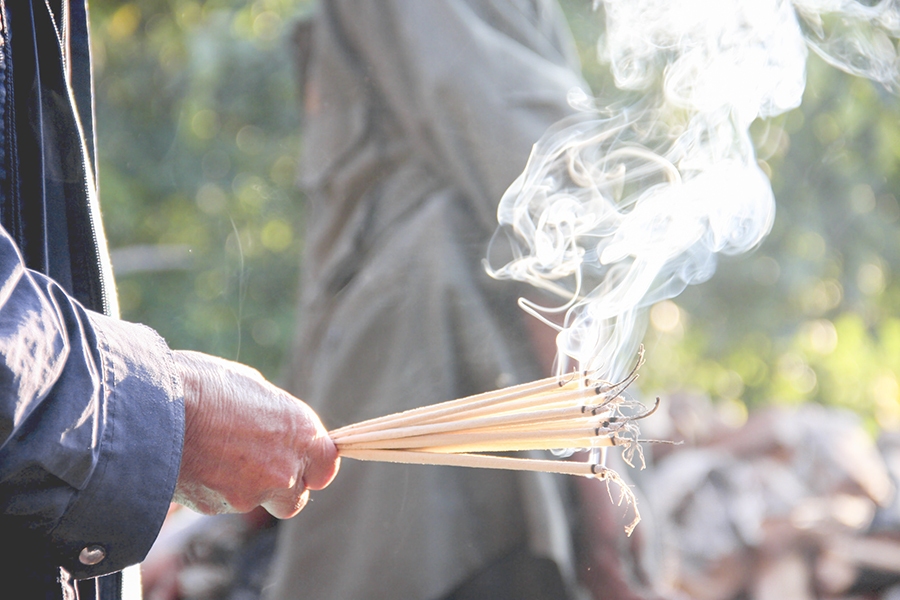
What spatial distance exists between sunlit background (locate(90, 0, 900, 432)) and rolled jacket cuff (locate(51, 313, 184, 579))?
3.28 metres

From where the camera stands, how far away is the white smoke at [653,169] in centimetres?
133

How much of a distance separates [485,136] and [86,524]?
3.48ft

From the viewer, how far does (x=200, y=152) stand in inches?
197

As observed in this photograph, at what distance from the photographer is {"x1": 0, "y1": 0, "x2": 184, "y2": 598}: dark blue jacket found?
594 millimetres

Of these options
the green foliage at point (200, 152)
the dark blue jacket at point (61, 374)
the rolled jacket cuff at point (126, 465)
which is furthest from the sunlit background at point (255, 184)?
the rolled jacket cuff at point (126, 465)

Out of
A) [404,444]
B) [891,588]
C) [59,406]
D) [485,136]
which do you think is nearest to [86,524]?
[59,406]

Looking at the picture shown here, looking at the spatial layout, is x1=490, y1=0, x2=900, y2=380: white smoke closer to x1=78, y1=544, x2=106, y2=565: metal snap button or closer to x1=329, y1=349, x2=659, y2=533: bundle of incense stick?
x1=329, y1=349, x2=659, y2=533: bundle of incense stick

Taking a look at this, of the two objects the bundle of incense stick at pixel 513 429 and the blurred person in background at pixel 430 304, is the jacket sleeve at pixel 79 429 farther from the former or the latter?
the blurred person in background at pixel 430 304

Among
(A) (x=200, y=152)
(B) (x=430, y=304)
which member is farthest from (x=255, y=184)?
(B) (x=430, y=304)

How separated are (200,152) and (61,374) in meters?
4.74

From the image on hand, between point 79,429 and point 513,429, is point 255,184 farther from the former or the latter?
point 79,429

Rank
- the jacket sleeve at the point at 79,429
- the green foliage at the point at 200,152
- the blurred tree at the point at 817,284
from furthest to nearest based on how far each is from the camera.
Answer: the blurred tree at the point at 817,284
the green foliage at the point at 200,152
the jacket sleeve at the point at 79,429

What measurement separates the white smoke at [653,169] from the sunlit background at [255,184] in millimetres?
2313

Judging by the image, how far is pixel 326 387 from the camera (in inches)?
62.6
